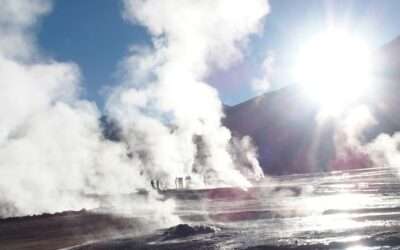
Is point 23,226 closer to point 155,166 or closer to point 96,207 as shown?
point 96,207

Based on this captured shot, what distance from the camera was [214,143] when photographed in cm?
9638

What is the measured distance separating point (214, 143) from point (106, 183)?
2060 centimetres

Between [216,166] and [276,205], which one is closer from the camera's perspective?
[276,205]

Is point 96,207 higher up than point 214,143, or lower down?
lower down

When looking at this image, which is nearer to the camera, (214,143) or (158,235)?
(158,235)

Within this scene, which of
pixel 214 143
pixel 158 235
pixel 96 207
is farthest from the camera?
pixel 214 143

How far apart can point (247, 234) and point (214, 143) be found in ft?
206

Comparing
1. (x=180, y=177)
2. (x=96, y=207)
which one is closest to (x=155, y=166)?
(x=180, y=177)

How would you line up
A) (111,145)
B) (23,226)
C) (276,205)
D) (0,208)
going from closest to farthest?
(23,226) < (276,205) < (0,208) < (111,145)

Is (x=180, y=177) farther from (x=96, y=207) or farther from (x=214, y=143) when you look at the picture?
(x=96, y=207)

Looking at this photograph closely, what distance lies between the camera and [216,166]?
104562 mm

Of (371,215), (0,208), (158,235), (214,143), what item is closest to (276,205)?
(371,215)

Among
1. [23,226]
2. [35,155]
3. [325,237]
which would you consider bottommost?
[325,237]

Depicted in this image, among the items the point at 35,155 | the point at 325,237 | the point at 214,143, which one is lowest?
the point at 325,237
